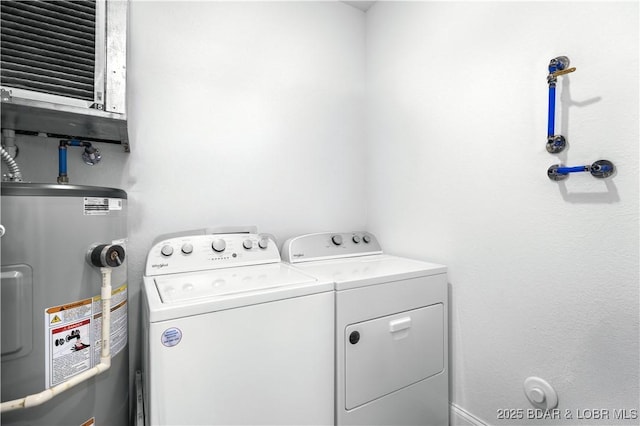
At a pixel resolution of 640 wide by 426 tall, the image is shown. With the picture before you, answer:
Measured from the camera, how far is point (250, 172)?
1.66m

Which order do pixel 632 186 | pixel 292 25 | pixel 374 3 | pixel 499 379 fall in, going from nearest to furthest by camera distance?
pixel 632 186 < pixel 499 379 < pixel 292 25 < pixel 374 3

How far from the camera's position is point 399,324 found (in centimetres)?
124

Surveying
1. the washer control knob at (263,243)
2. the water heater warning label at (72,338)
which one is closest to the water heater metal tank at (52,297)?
the water heater warning label at (72,338)

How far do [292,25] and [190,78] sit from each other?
0.73 m

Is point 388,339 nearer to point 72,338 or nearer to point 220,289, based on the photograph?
point 220,289

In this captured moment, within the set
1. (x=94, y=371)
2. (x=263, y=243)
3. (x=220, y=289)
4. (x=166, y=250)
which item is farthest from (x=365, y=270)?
(x=94, y=371)

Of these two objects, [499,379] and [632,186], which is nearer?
[632,186]

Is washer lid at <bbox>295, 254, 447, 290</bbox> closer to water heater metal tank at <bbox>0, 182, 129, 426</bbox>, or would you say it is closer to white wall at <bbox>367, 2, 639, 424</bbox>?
white wall at <bbox>367, 2, 639, 424</bbox>

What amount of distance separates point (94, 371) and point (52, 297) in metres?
0.24

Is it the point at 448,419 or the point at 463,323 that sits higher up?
the point at 463,323

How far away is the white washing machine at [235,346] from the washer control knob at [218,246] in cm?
14

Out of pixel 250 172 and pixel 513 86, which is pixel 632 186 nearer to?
pixel 513 86

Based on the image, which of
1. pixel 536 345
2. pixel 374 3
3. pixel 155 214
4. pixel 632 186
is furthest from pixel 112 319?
pixel 374 3

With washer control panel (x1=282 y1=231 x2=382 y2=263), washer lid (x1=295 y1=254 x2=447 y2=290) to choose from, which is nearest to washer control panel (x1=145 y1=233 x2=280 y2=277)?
washer control panel (x1=282 y1=231 x2=382 y2=263)
